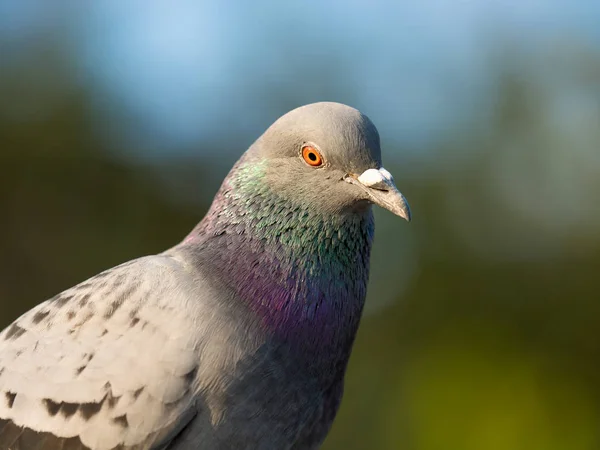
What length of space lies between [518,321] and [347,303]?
9649 mm

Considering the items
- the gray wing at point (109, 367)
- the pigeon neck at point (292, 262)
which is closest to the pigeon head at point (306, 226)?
the pigeon neck at point (292, 262)

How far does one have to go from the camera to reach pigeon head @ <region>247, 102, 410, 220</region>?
12.8ft

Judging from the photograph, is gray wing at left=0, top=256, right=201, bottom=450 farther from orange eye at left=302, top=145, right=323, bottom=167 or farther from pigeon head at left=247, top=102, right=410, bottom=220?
orange eye at left=302, top=145, right=323, bottom=167

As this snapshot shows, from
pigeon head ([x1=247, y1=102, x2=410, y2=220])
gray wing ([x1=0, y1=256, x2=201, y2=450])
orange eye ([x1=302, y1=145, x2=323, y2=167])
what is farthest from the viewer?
orange eye ([x1=302, y1=145, x2=323, y2=167])

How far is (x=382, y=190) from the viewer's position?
3.84m

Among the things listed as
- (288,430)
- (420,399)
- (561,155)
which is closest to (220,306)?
(288,430)

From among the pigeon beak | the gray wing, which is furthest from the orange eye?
the gray wing

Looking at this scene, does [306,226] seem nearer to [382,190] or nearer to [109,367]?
[382,190]

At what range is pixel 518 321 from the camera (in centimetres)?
1285

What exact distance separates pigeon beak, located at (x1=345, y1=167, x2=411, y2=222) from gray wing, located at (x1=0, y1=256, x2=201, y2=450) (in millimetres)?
1053

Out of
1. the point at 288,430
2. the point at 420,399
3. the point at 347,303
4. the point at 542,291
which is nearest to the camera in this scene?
the point at 288,430

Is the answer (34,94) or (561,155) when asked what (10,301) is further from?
(561,155)

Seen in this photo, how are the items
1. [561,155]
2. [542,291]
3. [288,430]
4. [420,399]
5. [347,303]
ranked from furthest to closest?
1. [561,155]
2. [542,291]
3. [420,399]
4. [347,303]
5. [288,430]

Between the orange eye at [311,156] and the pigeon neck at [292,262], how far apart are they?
0.26 m
